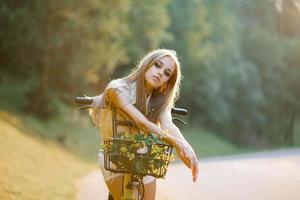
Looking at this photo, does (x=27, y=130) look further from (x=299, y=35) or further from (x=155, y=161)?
(x=299, y=35)

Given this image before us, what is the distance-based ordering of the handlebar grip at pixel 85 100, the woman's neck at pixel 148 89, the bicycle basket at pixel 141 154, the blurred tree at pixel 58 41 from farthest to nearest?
the blurred tree at pixel 58 41 → the handlebar grip at pixel 85 100 → the woman's neck at pixel 148 89 → the bicycle basket at pixel 141 154

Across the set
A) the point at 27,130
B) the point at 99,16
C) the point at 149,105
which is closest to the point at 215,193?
the point at 149,105

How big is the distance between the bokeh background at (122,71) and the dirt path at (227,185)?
1.76 feet

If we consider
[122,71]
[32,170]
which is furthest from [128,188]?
[122,71]

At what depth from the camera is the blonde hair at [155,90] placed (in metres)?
2.91

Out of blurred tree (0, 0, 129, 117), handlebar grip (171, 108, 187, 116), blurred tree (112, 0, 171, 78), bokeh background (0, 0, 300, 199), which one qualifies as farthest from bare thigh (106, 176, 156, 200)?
blurred tree (112, 0, 171, 78)

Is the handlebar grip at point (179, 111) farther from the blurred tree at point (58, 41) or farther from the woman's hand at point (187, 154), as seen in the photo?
the blurred tree at point (58, 41)

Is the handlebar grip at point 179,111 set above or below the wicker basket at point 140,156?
above

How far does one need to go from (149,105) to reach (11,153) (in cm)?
953

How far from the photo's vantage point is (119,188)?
2.98 metres

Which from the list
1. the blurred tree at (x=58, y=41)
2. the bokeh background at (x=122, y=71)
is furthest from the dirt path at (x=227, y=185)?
the blurred tree at (x=58, y=41)

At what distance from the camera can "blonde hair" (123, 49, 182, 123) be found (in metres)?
2.91

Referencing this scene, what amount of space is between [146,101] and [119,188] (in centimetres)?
47

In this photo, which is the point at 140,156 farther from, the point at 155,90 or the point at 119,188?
the point at 155,90
